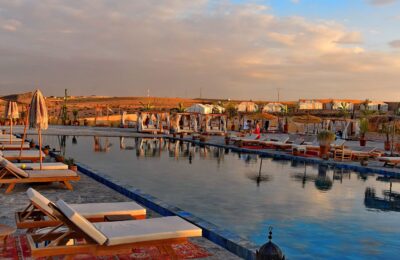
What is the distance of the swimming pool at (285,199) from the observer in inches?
257

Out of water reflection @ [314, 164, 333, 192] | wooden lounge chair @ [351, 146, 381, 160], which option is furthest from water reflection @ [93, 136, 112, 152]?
wooden lounge chair @ [351, 146, 381, 160]

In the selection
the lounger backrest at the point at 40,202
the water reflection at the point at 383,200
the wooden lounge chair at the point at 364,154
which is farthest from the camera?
the wooden lounge chair at the point at 364,154

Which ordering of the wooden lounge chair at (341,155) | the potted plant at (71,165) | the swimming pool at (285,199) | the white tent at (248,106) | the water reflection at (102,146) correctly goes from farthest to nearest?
the white tent at (248,106) → the water reflection at (102,146) → the wooden lounge chair at (341,155) → the potted plant at (71,165) → the swimming pool at (285,199)

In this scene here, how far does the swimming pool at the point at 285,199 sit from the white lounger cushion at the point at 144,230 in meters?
1.96

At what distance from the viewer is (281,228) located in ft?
23.2

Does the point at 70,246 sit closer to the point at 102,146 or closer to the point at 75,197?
the point at 75,197

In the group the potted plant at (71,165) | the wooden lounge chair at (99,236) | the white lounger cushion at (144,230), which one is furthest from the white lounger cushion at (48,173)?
→ the white lounger cushion at (144,230)

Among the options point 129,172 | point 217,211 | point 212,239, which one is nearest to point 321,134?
point 129,172

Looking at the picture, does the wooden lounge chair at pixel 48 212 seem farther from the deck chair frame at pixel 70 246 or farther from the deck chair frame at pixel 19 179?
the deck chair frame at pixel 19 179

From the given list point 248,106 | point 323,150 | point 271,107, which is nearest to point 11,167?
point 323,150

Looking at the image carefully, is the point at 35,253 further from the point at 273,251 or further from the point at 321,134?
the point at 321,134

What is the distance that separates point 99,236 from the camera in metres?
4.08

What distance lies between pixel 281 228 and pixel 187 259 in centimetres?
274

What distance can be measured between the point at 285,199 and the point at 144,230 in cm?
562
